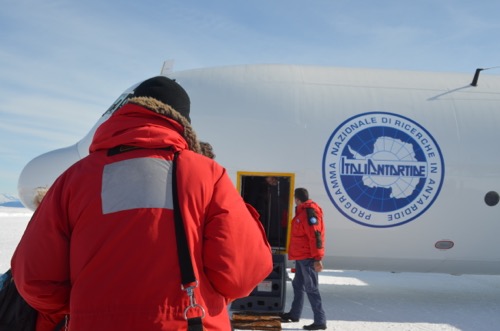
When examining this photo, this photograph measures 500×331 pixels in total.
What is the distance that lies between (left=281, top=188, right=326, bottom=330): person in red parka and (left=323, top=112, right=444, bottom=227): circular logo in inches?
39.7

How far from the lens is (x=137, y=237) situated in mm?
1467

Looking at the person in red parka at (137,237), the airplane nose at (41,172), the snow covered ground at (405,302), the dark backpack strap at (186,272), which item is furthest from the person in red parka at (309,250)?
the dark backpack strap at (186,272)

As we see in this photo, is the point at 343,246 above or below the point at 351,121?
below

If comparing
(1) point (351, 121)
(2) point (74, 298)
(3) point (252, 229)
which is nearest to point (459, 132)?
(1) point (351, 121)

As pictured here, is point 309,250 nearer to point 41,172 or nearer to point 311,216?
point 311,216

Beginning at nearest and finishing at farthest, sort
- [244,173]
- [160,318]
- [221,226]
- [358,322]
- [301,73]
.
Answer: [160,318], [221,226], [358,322], [244,173], [301,73]

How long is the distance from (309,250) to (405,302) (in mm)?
2675

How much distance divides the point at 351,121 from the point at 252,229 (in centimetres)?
531

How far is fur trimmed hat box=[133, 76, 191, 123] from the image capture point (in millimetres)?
1760

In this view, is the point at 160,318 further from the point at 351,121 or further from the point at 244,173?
the point at 351,121

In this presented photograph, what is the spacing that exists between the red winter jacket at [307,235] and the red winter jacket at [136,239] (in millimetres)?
3815

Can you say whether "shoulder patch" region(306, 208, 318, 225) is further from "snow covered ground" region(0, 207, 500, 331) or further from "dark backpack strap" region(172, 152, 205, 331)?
"dark backpack strap" region(172, 152, 205, 331)

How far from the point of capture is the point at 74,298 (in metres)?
1.49

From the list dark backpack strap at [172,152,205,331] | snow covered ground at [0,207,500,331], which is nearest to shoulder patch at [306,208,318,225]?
snow covered ground at [0,207,500,331]
